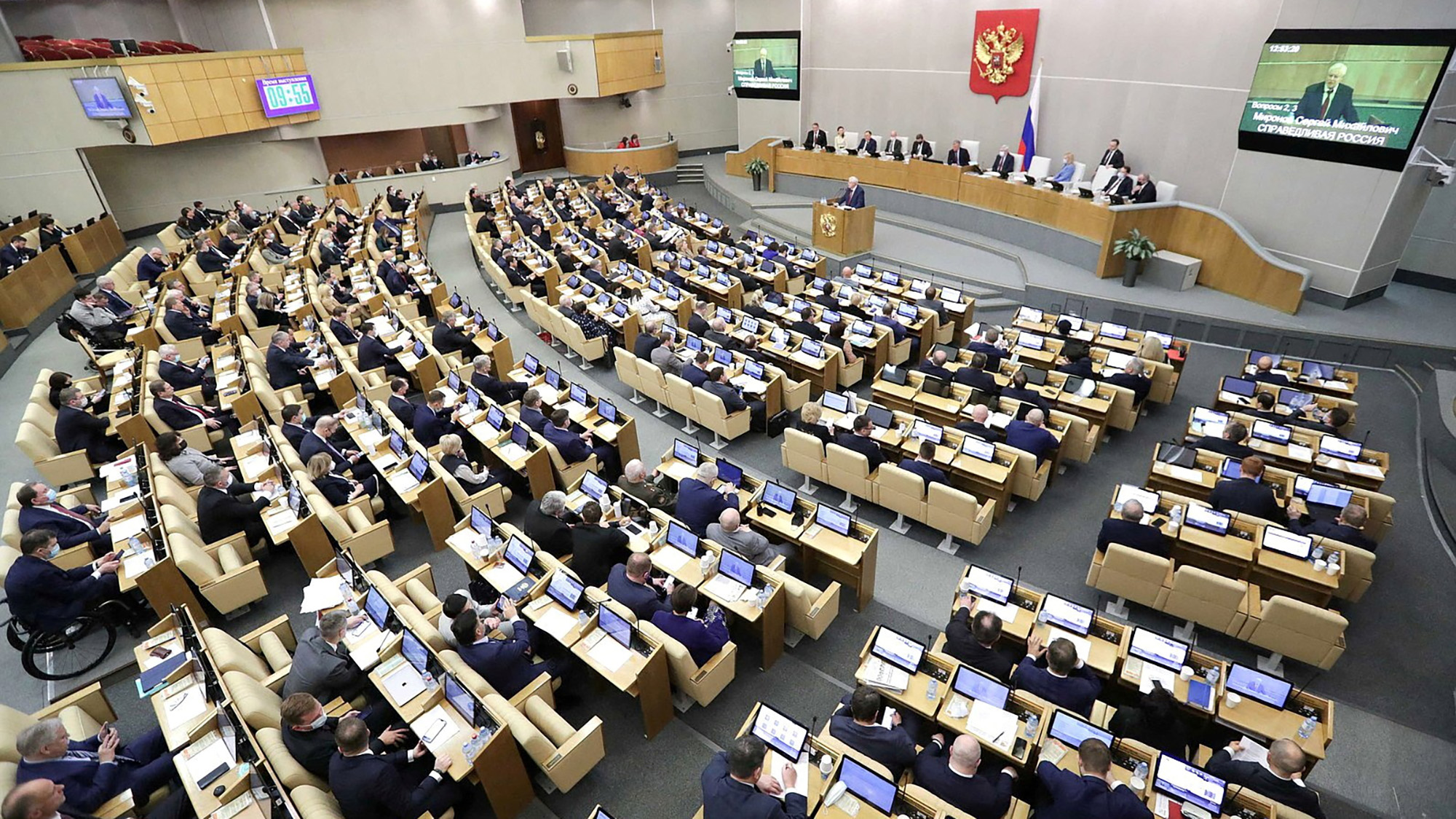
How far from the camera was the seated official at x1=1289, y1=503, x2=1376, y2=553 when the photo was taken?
20.4 feet

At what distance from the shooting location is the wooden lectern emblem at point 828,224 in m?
15.4

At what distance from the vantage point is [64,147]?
15836 millimetres

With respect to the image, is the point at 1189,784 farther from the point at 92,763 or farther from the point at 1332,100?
the point at 1332,100

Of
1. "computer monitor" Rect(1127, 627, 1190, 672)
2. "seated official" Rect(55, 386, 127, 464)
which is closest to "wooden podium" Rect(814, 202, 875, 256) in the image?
"computer monitor" Rect(1127, 627, 1190, 672)

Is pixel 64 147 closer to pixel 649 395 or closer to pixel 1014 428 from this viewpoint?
pixel 649 395

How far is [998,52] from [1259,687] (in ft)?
51.9

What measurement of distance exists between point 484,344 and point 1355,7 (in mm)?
14307

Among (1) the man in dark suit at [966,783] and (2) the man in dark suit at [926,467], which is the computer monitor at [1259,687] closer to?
(1) the man in dark suit at [966,783]

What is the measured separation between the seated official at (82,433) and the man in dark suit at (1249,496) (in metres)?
12.6

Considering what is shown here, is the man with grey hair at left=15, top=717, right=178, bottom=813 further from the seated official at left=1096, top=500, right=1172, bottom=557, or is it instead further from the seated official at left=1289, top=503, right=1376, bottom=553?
the seated official at left=1289, top=503, right=1376, bottom=553

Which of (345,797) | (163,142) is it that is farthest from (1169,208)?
(163,142)

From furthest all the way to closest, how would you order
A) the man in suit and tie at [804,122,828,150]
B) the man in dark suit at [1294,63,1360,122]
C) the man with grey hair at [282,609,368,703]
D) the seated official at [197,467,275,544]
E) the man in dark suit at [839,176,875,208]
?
the man in suit and tie at [804,122,828,150] < the man in dark suit at [839,176,875,208] < the man in dark suit at [1294,63,1360,122] < the seated official at [197,467,275,544] < the man with grey hair at [282,609,368,703]

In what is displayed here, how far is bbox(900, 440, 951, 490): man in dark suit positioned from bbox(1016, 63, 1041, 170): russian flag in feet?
37.8

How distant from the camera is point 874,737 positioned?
4.53m
